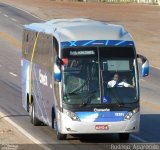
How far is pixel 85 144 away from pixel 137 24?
50085mm

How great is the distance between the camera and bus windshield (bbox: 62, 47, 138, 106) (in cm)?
1770

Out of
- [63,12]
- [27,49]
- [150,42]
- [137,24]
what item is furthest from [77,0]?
[27,49]

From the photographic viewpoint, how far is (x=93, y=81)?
17797mm

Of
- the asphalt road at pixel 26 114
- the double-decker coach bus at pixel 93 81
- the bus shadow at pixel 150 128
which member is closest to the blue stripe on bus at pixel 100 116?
the double-decker coach bus at pixel 93 81

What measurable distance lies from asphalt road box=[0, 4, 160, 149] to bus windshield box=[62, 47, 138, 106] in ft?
4.09

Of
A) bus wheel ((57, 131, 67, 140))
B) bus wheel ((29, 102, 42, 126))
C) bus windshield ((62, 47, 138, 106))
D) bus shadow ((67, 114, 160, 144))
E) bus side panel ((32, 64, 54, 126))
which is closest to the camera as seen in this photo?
bus windshield ((62, 47, 138, 106))

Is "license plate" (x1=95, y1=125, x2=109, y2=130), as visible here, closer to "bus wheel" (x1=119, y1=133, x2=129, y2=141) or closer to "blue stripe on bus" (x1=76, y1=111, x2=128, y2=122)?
"blue stripe on bus" (x1=76, y1=111, x2=128, y2=122)

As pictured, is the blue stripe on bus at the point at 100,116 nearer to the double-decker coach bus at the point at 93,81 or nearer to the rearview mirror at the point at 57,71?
the double-decker coach bus at the point at 93,81

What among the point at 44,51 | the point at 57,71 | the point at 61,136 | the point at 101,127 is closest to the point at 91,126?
A: the point at 101,127

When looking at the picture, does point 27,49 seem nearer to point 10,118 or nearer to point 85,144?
point 10,118

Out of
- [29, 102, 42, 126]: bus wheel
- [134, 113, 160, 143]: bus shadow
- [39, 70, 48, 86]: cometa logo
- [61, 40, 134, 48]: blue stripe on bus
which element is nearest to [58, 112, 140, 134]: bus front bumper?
[134, 113, 160, 143]: bus shadow

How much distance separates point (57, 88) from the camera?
1814 cm

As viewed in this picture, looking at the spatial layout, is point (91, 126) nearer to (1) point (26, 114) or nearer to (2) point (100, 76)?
(2) point (100, 76)

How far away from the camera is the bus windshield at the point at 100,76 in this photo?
697 inches
